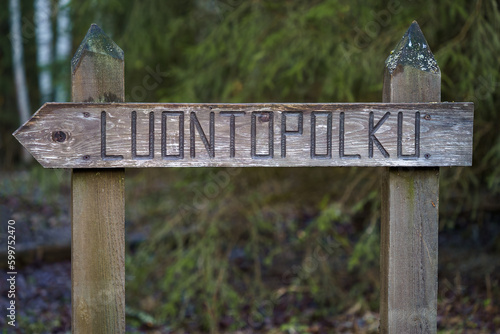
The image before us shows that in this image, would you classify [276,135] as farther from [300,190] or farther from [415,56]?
[300,190]

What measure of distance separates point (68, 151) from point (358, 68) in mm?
2780

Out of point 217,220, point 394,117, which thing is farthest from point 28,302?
point 394,117

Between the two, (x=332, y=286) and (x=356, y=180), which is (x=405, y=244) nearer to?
(x=356, y=180)

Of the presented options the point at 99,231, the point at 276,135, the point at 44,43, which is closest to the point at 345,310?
the point at 276,135

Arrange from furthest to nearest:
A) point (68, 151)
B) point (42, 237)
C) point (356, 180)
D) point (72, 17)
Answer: point (42, 237)
point (72, 17)
point (356, 180)
point (68, 151)

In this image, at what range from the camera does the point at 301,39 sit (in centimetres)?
429

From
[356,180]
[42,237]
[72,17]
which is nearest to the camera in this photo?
[356,180]

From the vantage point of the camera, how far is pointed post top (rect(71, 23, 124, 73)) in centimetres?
207

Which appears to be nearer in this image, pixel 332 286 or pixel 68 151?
pixel 68 151

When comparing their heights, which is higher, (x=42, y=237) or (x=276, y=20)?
(x=276, y=20)

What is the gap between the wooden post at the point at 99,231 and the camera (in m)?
2.10

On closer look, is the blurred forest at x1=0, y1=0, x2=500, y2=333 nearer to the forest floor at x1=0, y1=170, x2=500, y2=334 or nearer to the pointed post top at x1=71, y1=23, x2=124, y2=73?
the forest floor at x1=0, y1=170, x2=500, y2=334

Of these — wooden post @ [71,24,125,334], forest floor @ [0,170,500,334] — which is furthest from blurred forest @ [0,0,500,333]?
wooden post @ [71,24,125,334]

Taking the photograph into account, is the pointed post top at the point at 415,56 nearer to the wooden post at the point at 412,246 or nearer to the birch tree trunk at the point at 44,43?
the wooden post at the point at 412,246
